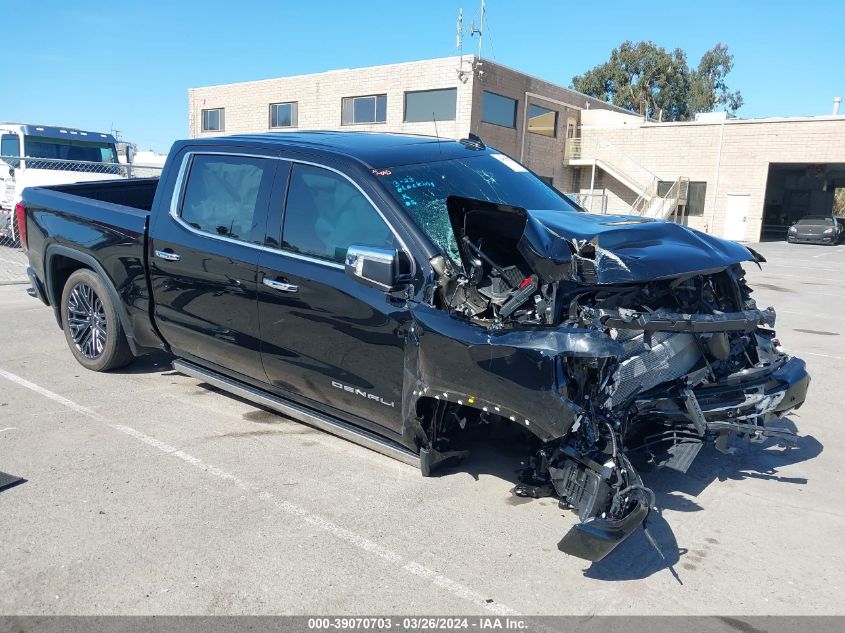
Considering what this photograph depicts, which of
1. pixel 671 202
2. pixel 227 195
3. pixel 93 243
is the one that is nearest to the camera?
pixel 227 195

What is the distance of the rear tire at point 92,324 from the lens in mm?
5711

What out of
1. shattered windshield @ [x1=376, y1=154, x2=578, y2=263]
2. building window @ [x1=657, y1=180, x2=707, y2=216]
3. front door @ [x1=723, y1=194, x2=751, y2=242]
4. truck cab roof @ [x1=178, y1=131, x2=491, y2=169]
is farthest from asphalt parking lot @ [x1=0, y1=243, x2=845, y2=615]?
building window @ [x1=657, y1=180, x2=707, y2=216]

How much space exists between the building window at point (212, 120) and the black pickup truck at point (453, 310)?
115 feet

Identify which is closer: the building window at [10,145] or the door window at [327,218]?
the door window at [327,218]

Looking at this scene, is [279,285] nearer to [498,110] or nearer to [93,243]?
[93,243]

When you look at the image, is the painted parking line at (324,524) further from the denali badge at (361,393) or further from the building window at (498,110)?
the building window at (498,110)

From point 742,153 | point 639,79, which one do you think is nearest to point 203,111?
point 742,153

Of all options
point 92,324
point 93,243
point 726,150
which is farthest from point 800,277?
point 726,150

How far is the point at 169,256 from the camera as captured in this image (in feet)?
16.3

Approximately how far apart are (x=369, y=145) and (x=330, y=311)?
1166 mm

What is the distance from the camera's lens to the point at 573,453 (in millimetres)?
3355

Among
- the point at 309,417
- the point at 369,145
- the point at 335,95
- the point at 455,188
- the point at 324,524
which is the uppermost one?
the point at 335,95

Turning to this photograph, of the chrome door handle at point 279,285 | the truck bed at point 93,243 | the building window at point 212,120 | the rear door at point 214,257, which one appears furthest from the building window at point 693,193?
the chrome door handle at point 279,285

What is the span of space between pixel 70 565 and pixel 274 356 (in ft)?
5.48
